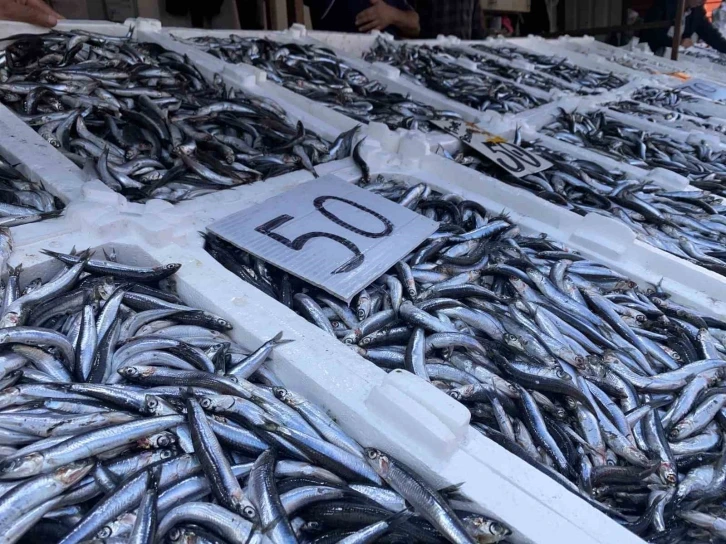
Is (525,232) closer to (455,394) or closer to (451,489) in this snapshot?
(455,394)

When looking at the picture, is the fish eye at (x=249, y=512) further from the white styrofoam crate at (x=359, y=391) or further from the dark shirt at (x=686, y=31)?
the dark shirt at (x=686, y=31)

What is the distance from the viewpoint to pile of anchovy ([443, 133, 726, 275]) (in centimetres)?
331

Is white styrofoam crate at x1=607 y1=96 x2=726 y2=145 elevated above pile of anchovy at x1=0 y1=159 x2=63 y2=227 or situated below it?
below

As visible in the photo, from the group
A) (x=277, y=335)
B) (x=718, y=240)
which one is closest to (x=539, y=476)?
(x=277, y=335)

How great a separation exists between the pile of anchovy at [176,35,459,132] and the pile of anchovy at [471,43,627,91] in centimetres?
323

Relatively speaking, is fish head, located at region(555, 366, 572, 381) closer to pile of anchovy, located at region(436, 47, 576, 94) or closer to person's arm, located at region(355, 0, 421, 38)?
pile of anchovy, located at region(436, 47, 576, 94)

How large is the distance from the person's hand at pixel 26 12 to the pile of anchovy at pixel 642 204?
3.52 m

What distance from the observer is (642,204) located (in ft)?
11.9

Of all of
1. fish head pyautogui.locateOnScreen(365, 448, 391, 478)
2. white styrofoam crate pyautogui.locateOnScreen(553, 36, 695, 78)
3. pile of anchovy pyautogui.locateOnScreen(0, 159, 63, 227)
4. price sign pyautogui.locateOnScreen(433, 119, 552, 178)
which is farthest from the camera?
white styrofoam crate pyautogui.locateOnScreen(553, 36, 695, 78)

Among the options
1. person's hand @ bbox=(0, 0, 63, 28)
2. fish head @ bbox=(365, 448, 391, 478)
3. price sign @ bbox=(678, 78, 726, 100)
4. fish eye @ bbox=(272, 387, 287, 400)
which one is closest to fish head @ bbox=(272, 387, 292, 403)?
fish eye @ bbox=(272, 387, 287, 400)

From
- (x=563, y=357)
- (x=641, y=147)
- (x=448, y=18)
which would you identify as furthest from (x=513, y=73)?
(x=563, y=357)

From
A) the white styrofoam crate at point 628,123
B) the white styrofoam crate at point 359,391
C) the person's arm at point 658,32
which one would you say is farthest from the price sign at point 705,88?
the white styrofoam crate at point 359,391

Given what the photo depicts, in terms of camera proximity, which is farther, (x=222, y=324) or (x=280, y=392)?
(x=222, y=324)

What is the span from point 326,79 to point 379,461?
14.3ft
